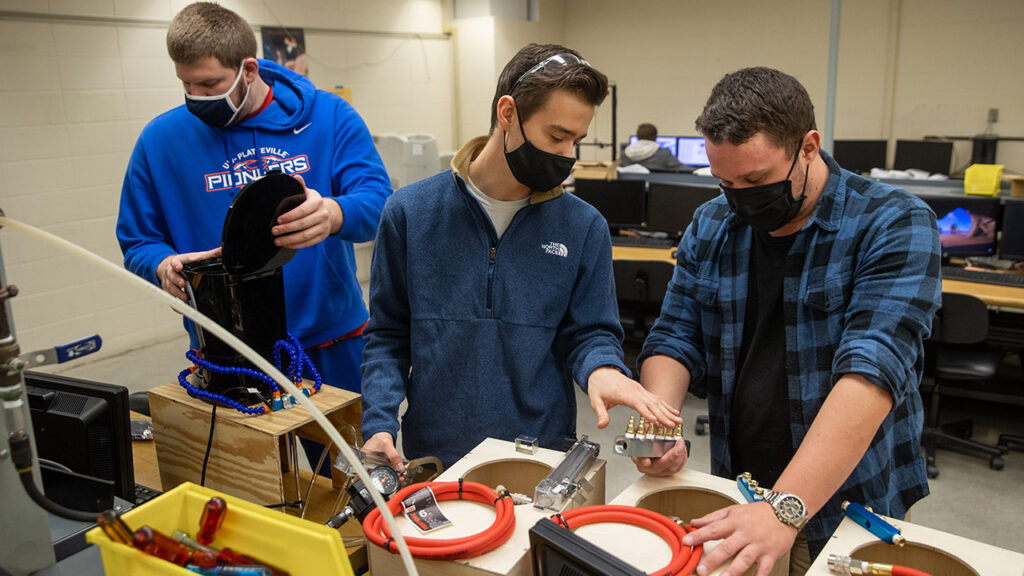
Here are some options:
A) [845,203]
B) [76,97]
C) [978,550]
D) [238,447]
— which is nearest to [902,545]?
[978,550]

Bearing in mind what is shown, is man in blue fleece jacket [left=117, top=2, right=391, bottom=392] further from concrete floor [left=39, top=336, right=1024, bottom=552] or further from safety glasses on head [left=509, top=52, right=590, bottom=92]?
concrete floor [left=39, top=336, right=1024, bottom=552]

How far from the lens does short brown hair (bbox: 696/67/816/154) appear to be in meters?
1.15

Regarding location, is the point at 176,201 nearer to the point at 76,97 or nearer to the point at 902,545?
the point at 902,545

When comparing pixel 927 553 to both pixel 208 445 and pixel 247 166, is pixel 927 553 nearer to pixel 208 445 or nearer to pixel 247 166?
pixel 208 445

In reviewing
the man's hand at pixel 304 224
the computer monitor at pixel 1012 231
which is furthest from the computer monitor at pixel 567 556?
the computer monitor at pixel 1012 231

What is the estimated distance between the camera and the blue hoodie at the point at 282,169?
169cm

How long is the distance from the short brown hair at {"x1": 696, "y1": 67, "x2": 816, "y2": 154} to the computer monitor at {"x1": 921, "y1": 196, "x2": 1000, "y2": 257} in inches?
120

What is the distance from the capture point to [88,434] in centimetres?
114

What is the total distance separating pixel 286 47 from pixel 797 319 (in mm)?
5188

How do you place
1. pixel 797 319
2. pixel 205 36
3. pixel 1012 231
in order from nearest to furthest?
pixel 797 319 < pixel 205 36 < pixel 1012 231

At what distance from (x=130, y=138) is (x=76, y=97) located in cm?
39

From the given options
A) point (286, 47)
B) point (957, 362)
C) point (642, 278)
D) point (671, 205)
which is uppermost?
point (286, 47)

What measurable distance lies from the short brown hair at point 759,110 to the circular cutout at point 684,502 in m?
0.54

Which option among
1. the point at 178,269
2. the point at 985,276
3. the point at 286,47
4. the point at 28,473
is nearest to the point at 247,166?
the point at 178,269
